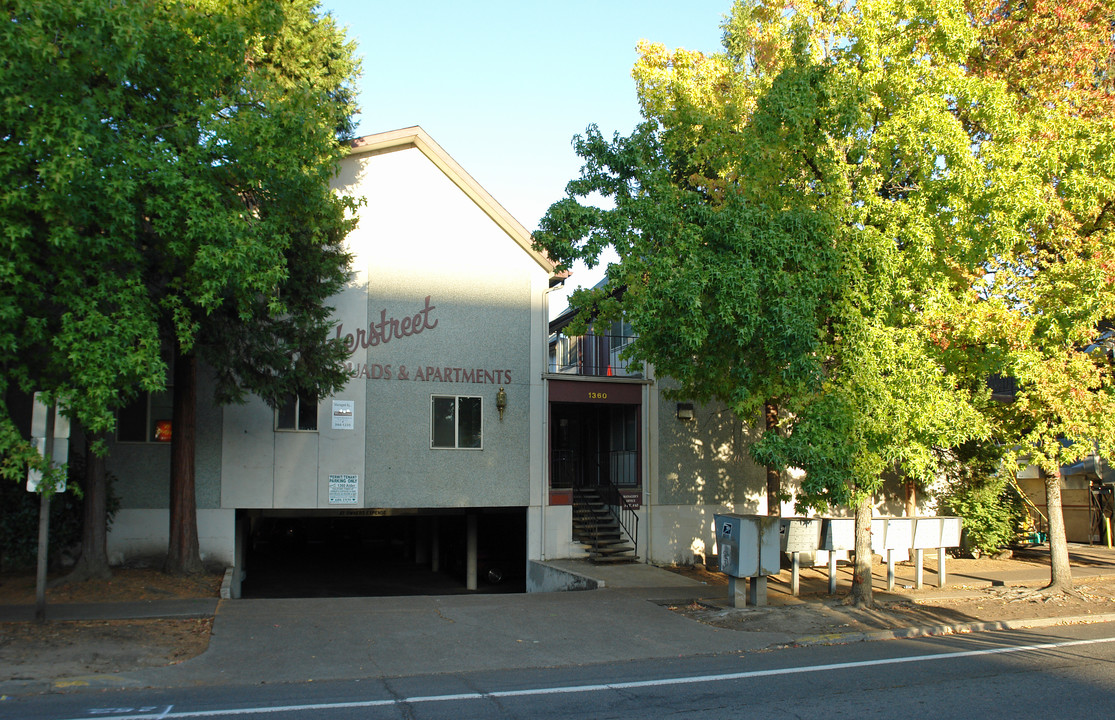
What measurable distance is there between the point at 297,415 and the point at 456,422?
3.18 meters

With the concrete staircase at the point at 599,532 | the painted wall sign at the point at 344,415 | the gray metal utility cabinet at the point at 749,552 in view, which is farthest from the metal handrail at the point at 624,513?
the painted wall sign at the point at 344,415

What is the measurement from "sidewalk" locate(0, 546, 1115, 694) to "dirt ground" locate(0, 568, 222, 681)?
28 cm

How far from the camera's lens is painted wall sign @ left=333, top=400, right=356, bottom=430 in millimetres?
16297

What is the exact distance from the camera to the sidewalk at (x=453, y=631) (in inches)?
341

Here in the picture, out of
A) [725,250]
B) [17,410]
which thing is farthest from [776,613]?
[17,410]

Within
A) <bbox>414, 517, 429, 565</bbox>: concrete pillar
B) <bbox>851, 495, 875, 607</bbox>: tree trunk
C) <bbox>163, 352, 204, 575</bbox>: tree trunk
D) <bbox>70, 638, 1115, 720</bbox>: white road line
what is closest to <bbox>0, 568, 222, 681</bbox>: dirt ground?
<bbox>163, 352, 204, 575</bbox>: tree trunk

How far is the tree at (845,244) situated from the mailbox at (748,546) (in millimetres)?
1042

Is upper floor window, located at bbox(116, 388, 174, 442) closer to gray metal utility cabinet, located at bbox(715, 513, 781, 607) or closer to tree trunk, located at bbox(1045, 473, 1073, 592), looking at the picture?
gray metal utility cabinet, located at bbox(715, 513, 781, 607)

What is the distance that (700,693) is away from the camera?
773cm

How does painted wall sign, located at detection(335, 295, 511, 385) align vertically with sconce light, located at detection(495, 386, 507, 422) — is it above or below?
above

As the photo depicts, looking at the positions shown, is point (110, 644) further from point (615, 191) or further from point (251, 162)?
point (615, 191)

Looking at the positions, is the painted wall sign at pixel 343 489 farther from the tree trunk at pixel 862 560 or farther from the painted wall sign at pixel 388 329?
the tree trunk at pixel 862 560

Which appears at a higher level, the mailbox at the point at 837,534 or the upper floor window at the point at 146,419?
the upper floor window at the point at 146,419

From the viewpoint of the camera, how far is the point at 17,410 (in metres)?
14.4
